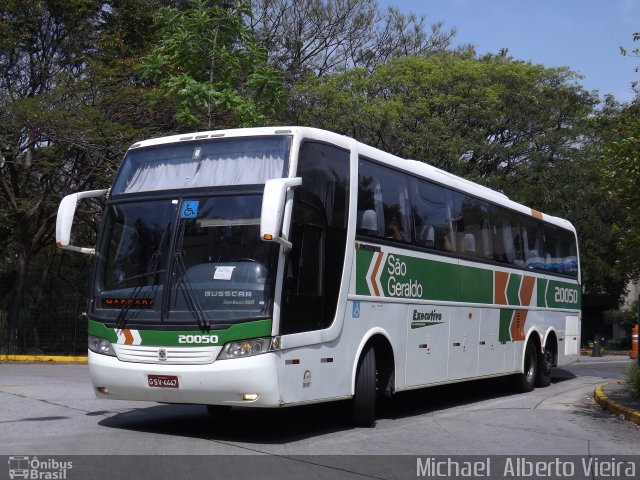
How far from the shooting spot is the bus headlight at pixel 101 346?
9.82 m

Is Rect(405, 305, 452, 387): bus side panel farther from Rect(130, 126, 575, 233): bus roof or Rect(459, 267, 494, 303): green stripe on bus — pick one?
Rect(130, 126, 575, 233): bus roof

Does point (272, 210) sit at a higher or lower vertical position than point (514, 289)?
higher

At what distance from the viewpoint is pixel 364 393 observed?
1084cm

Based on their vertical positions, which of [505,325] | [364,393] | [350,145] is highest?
[350,145]

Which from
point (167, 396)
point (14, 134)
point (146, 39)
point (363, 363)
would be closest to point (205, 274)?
point (167, 396)

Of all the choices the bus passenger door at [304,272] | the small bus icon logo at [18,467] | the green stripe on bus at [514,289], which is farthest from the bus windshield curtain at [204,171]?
the green stripe on bus at [514,289]

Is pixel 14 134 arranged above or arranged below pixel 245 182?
above

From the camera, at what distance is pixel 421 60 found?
126 feet

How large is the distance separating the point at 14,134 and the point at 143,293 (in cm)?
1563

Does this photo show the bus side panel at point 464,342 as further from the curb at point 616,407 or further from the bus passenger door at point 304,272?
the bus passenger door at point 304,272

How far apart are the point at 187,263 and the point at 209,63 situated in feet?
37.9

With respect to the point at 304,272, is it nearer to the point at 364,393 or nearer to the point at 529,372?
the point at 364,393

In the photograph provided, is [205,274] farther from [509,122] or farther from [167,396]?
[509,122]

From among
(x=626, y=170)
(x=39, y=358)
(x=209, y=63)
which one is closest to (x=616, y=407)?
(x=626, y=170)
